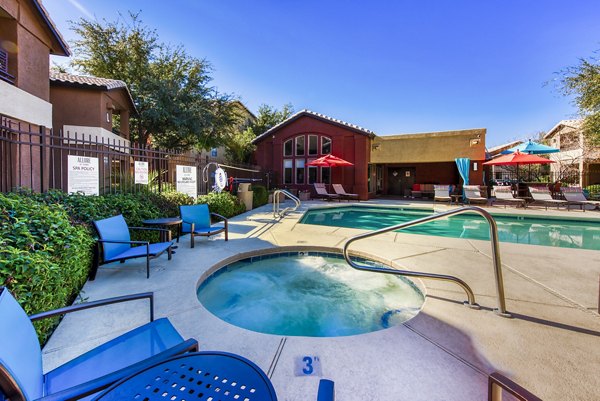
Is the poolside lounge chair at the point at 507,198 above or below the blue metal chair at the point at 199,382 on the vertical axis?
above

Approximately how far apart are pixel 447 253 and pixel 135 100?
20.3 metres

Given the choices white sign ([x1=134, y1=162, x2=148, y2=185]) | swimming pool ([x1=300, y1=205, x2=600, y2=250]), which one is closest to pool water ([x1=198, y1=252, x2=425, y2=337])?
white sign ([x1=134, y1=162, x2=148, y2=185])

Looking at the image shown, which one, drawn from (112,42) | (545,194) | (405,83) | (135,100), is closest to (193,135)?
(135,100)

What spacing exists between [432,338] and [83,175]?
6.26 metres

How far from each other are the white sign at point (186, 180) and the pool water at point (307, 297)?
13.1 ft

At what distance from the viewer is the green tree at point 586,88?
46.3ft

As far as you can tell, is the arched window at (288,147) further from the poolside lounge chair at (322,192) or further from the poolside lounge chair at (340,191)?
the poolside lounge chair at (340,191)

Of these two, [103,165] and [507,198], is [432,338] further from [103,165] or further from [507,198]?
[507,198]

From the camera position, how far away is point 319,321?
3.36 metres

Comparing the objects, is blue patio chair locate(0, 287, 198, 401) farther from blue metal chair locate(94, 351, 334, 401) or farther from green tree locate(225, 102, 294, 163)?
green tree locate(225, 102, 294, 163)

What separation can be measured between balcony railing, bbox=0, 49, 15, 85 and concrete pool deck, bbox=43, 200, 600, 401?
23.8 feet

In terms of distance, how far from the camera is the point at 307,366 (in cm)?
207

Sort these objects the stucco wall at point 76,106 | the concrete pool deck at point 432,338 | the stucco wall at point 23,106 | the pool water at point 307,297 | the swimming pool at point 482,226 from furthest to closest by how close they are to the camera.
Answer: the stucco wall at point 76,106 → the swimming pool at point 482,226 → the stucco wall at point 23,106 → the pool water at point 307,297 → the concrete pool deck at point 432,338

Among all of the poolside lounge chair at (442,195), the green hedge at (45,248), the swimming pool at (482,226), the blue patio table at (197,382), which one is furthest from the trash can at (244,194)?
the poolside lounge chair at (442,195)
